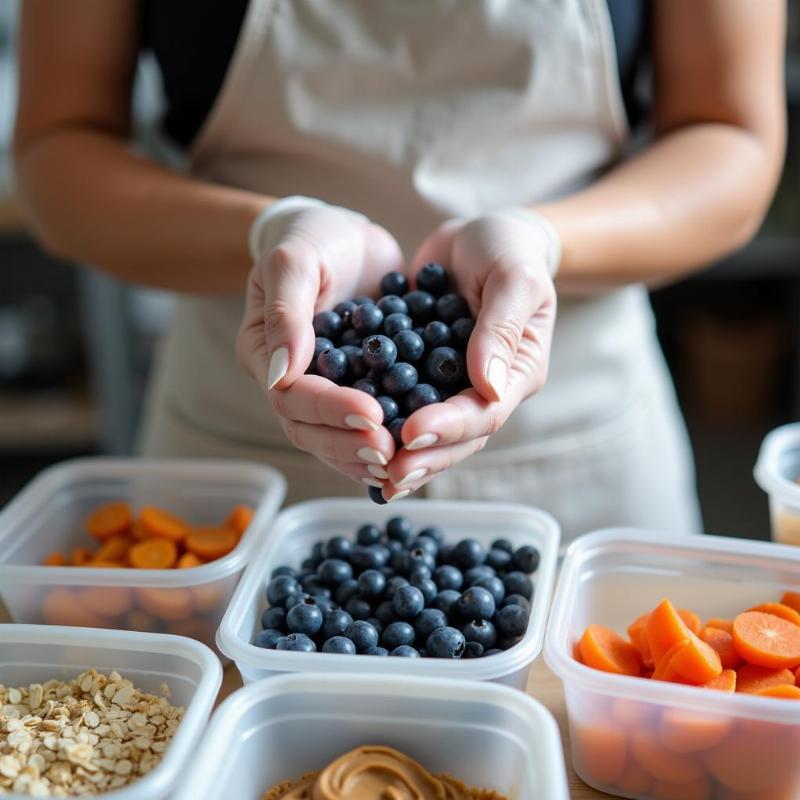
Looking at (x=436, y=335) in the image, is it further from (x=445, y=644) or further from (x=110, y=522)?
(x=110, y=522)

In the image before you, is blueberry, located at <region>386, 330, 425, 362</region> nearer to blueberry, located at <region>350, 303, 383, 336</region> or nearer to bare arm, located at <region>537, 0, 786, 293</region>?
blueberry, located at <region>350, 303, 383, 336</region>

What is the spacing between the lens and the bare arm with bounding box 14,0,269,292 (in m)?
1.12

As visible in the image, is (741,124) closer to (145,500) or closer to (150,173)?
(150,173)

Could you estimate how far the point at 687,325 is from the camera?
10.9 ft

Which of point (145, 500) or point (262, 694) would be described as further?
point (145, 500)

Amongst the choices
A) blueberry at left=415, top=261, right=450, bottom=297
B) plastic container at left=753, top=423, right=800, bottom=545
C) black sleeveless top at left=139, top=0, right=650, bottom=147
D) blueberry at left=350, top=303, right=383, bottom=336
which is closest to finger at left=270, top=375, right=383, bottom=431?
blueberry at left=350, top=303, right=383, bottom=336

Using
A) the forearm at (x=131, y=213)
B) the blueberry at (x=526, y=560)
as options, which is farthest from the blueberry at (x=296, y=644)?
the forearm at (x=131, y=213)

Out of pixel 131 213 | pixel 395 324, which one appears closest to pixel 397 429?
pixel 395 324

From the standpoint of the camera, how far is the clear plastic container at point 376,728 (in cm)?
73

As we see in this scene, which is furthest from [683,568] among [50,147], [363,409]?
[50,147]

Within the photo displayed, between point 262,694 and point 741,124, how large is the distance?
2.93ft

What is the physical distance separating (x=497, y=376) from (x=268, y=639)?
0.94 ft

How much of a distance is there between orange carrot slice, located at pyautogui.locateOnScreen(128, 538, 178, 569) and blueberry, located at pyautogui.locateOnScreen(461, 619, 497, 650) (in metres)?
0.31

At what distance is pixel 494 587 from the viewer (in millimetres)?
878
